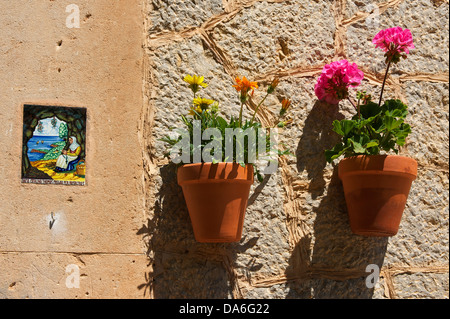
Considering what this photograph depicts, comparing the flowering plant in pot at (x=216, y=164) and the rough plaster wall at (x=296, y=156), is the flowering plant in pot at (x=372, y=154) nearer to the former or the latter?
the rough plaster wall at (x=296, y=156)

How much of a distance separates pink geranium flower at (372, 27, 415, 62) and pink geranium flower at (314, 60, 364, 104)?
0.49 feet

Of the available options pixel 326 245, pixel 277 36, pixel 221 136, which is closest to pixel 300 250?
pixel 326 245

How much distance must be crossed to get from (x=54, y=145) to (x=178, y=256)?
2.17ft

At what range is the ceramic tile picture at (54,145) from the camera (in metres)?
2.39

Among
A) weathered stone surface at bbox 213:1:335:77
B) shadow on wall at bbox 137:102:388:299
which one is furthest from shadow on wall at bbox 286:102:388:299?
weathered stone surface at bbox 213:1:335:77

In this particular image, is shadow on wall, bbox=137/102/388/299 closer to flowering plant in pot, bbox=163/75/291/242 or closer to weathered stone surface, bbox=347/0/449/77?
flowering plant in pot, bbox=163/75/291/242

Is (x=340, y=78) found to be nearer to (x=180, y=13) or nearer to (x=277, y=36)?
(x=277, y=36)

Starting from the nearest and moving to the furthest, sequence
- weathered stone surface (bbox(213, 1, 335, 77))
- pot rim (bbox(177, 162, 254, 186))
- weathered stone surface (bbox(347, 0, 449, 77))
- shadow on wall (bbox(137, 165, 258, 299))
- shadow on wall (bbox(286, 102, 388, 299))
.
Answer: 1. pot rim (bbox(177, 162, 254, 186))
2. shadow on wall (bbox(137, 165, 258, 299))
3. shadow on wall (bbox(286, 102, 388, 299))
4. weathered stone surface (bbox(213, 1, 335, 77))
5. weathered stone surface (bbox(347, 0, 449, 77))

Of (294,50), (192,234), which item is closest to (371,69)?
(294,50)

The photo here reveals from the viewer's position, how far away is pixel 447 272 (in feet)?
9.23

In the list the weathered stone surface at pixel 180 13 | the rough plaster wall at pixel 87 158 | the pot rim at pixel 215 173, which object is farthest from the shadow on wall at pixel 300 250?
the weathered stone surface at pixel 180 13

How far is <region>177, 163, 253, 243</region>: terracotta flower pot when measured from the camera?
2299 millimetres

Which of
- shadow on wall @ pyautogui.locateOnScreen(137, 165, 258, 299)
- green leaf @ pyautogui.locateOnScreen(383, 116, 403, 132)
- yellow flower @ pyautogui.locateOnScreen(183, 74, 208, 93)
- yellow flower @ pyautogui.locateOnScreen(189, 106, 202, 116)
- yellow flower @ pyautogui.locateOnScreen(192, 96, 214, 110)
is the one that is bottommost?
shadow on wall @ pyautogui.locateOnScreen(137, 165, 258, 299)
